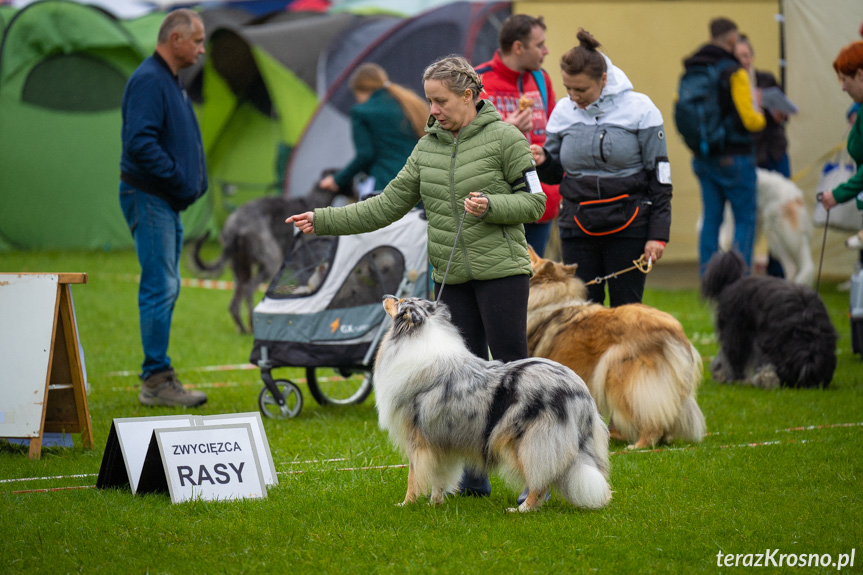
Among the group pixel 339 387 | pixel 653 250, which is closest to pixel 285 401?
pixel 339 387

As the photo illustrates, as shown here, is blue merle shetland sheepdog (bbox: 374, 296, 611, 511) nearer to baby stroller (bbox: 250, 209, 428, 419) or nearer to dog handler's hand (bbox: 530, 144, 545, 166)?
dog handler's hand (bbox: 530, 144, 545, 166)

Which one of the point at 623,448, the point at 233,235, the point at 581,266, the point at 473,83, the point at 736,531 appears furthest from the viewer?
the point at 233,235

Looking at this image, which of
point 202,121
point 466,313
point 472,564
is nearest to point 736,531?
point 472,564

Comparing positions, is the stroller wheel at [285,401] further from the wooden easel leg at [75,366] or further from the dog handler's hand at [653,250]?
the dog handler's hand at [653,250]

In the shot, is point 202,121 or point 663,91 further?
point 202,121

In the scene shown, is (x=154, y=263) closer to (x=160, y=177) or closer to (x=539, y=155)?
(x=160, y=177)

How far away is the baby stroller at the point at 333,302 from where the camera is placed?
512 centimetres

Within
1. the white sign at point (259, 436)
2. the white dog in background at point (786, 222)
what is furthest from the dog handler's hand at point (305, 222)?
the white dog in background at point (786, 222)

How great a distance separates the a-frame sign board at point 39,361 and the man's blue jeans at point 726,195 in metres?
5.35

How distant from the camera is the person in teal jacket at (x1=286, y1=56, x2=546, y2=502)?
3449mm

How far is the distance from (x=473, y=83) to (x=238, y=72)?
466 inches

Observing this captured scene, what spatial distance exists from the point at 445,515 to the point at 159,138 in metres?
3.21

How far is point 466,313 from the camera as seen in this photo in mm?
3746

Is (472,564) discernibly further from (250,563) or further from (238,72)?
(238,72)
